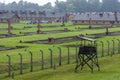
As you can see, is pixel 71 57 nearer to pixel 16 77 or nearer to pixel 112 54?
pixel 112 54

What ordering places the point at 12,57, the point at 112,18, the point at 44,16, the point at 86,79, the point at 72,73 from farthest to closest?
1. the point at 44,16
2. the point at 112,18
3. the point at 12,57
4. the point at 72,73
5. the point at 86,79

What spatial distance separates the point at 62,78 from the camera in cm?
3378

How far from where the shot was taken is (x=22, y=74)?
35.6 m

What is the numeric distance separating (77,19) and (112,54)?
400 feet

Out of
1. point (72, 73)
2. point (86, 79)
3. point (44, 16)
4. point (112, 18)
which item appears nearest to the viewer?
point (86, 79)

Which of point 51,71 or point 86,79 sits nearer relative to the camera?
point 86,79

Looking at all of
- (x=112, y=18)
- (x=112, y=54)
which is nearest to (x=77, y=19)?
(x=112, y=18)

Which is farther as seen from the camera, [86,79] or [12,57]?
[12,57]

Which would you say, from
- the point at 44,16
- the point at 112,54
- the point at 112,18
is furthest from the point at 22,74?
the point at 44,16

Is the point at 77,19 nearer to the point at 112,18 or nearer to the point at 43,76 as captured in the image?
the point at 112,18

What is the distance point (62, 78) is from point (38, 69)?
17.7 feet

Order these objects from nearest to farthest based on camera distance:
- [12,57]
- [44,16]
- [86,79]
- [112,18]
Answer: [86,79], [12,57], [112,18], [44,16]

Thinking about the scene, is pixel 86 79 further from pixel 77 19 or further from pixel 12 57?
pixel 77 19

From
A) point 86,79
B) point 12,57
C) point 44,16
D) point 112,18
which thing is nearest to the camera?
point 86,79
